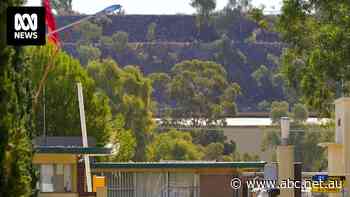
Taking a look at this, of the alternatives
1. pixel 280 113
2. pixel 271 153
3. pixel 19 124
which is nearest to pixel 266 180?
pixel 19 124

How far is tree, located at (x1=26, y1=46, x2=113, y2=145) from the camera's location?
270ft

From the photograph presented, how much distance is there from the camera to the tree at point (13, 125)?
96.8 ft

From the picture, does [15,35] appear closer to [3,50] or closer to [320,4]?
[3,50]

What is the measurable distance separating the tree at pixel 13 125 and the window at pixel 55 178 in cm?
2729

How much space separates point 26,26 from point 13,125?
2263mm

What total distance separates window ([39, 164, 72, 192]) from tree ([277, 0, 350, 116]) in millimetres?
9811

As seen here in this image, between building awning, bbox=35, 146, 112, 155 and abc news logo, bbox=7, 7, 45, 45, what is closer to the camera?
abc news logo, bbox=7, 7, 45, 45

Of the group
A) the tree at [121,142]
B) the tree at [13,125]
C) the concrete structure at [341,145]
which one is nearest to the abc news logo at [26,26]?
the tree at [13,125]

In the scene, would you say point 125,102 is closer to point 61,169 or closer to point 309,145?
point 309,145

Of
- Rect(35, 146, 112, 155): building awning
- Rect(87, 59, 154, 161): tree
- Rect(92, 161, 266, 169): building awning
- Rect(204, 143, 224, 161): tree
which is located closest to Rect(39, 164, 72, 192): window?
Rect(35, 146, 112, 155): building awning

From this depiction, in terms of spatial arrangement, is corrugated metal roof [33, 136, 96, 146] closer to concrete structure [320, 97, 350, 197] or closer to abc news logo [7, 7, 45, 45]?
concrete structure [320, 97, 350, 197]

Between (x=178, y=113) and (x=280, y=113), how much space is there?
17.7 m

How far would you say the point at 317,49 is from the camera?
2349 inches

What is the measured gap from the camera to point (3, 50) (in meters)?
29.6
